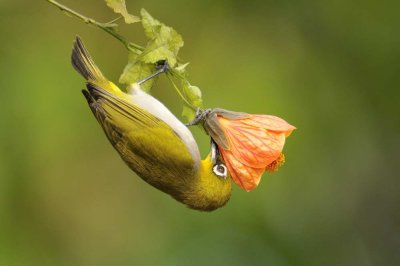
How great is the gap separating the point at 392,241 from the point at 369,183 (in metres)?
0.65

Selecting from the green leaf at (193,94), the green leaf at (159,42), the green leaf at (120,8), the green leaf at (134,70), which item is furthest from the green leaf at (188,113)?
the green leaf at (120,8)

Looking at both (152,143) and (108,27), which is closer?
→ (108,27)

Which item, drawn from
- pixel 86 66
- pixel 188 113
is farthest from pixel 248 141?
pixel 86 66

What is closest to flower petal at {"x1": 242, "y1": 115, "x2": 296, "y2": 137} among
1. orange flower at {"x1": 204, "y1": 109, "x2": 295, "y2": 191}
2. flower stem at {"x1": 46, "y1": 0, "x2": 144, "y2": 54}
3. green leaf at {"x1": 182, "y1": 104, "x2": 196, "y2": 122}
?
orange flower at {"x1": 204, "y1": 109, "x2": 295, "y2": 191}

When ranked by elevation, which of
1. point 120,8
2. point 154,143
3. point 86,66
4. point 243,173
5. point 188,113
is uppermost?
point 120,8

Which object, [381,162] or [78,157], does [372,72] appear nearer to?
[381,162]

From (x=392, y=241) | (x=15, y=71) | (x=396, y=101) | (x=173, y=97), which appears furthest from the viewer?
(x=392, y=241)

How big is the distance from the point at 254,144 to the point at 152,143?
0.84 m

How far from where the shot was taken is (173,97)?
24.7 feet

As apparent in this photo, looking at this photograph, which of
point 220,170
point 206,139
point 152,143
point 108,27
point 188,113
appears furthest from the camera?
point 206,139

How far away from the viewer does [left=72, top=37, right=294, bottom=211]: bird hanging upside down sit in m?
5.27

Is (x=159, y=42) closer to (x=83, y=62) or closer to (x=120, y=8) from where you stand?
(x=120, y=8)

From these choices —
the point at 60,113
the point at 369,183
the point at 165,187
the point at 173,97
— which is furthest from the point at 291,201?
the point at 165,187

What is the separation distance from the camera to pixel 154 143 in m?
5.41
